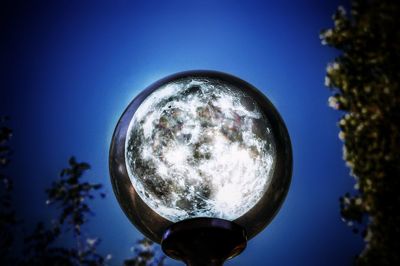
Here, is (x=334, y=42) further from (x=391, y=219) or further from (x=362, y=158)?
(x=391, y=219)

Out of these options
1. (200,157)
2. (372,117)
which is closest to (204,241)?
(200,157)

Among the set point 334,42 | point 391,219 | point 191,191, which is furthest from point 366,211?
point 191,191

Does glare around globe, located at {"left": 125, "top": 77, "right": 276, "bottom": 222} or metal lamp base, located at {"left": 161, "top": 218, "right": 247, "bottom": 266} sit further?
glare around globe, located at {"left": 125, "top": 77, "right": 276, "bottom": 222}

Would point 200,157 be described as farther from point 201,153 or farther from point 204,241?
point 204,241

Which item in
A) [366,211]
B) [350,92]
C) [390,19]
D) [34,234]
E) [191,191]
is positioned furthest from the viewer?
[34,234]

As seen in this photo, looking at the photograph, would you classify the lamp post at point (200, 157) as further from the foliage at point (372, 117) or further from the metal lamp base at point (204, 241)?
the foliage at point (372, 117)

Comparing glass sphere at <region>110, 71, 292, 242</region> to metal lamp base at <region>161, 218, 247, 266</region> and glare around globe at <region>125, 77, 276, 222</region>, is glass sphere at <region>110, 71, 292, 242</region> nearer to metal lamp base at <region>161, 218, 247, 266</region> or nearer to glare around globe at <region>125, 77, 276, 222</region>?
glare around globe at <region>125, 77, 276, 222</region>

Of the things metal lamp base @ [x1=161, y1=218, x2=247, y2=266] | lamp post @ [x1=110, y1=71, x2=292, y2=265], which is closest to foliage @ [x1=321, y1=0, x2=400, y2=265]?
lamp post @ [x1=110, y1=71, x2=292, y2=265]
